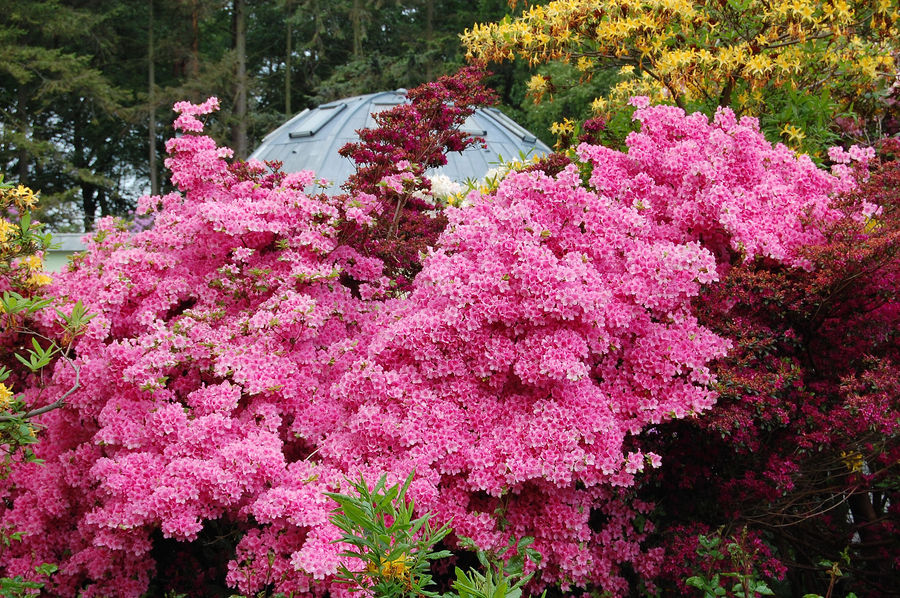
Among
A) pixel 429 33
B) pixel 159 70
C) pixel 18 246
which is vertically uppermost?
pixel 18 246

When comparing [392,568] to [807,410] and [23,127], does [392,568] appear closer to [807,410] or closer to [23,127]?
[807,410]

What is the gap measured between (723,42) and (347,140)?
9743mm

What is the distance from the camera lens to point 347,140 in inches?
522

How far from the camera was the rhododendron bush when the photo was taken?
2578 mm

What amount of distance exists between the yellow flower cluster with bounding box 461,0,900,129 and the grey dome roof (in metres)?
8.57

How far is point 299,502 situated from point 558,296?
1.14m

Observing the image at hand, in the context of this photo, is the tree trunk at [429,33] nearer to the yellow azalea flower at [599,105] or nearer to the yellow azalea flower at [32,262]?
the yellow azalea flower at [599,105]

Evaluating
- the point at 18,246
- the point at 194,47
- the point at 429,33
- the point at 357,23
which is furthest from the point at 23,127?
the point at 18,246

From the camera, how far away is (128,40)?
21.1 meters

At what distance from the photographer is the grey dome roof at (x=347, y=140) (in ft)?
43.2

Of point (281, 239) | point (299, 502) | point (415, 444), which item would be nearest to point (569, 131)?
point (281, 239)

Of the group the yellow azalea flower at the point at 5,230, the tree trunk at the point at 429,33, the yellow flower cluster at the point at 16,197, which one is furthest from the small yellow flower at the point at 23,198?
the tree trunk at the point at 429,33

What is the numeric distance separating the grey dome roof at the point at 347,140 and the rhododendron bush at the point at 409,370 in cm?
977

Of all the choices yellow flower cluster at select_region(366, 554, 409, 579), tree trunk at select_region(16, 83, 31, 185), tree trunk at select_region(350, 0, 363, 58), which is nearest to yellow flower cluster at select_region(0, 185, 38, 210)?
yellow flower cluster at select_region(366, 554, 409, 579)
